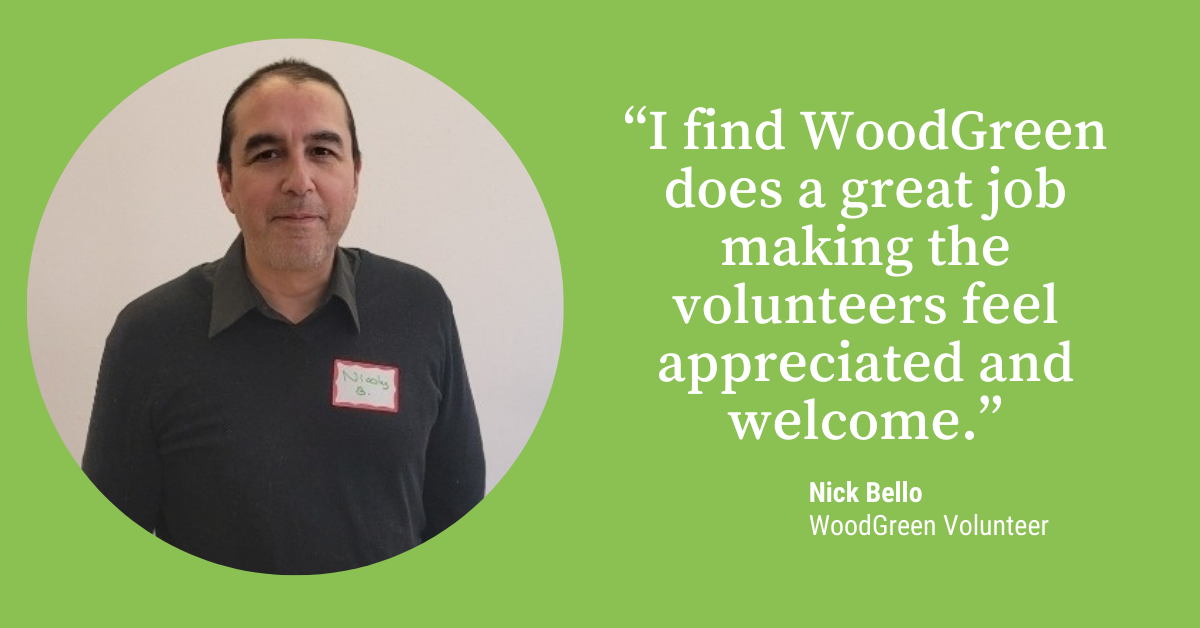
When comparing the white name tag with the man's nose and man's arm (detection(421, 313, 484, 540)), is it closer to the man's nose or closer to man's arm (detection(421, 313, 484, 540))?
man's arm (detection(421, 313, 484, 540))

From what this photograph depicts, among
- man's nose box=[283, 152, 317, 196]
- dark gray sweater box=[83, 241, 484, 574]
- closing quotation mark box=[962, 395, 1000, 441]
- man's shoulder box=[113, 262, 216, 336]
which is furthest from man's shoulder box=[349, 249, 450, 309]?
closing quotation mark box=[962, 395, 1000, 441]

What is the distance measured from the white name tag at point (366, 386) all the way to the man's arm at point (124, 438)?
469mm

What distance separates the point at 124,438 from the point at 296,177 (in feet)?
2.56

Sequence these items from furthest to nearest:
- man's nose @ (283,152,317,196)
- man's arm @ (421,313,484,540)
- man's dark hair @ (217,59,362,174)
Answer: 1. man's arm @ (421,313,484,540)
2. man's dark hair @ (217,59,362,174)
3. man's nose @ (283,152,317,196)

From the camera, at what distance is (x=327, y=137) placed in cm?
335

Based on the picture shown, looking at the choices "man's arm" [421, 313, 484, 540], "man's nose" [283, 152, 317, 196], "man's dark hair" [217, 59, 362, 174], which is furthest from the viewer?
"man's arm" [421, 313, 484, 540]

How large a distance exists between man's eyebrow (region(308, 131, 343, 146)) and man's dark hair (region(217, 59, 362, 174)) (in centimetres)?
7

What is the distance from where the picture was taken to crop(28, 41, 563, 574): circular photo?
3326 millimetres

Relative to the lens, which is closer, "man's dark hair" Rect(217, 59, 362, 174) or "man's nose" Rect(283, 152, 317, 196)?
"man's nose" Rect(283, 152, 317, 196)

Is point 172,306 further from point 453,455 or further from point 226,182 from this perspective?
point 453,455

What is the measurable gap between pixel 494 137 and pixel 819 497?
1.28 meters

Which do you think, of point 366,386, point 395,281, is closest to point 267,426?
point 366,386

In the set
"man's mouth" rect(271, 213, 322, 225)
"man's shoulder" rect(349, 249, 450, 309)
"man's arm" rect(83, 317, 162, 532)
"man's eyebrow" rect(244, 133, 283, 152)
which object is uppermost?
"man's eyebrow" rect(244, 133, 283, 152)

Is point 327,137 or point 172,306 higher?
point 327,137
